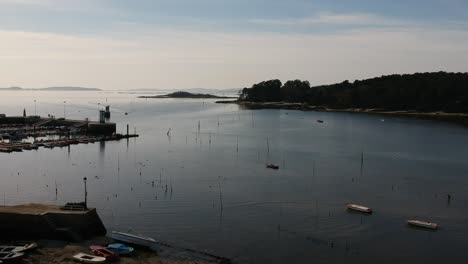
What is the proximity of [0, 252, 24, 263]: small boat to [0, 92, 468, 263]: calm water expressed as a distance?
944 centimetres

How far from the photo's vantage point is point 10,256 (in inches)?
1102

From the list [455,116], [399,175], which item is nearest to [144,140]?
[399,175]

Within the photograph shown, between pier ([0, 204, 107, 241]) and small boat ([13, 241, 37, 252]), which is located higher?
pier ([0, 204, 107, 241])

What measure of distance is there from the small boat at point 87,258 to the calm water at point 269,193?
6648mm

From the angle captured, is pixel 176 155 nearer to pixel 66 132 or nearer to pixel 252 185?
pixel 252 185

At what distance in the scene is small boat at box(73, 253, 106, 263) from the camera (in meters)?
28.7

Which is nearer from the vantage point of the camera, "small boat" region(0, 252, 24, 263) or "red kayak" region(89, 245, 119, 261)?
"small boat" region(0, 252, 24, 263)

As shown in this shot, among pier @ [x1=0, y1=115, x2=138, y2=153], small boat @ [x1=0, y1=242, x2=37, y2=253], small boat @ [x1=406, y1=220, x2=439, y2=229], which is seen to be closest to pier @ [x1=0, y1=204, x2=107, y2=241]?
small boat @ [x1=0, y1=242, x2=37, y2=253]

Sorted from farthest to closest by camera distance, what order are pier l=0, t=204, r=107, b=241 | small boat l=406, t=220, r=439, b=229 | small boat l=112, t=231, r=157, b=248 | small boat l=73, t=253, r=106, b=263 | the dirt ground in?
small boat l=406, t=220, r=439, b=229 < pier l=0, t=204, r=107, b=241 < small boat l=112, t=231, r=157, b=248 < the dirt ground < small boat l=73, t=253, r=106, b=263

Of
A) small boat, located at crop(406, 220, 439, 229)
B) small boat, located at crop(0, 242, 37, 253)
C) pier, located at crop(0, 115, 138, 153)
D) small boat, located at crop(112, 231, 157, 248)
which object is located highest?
pier, located at crop(0, 115, 138, 153)

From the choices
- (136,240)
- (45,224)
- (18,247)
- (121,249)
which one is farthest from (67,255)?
(136,240)

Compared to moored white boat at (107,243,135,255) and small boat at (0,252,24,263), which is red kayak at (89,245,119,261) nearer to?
moored white boat at (107,243,135,255)

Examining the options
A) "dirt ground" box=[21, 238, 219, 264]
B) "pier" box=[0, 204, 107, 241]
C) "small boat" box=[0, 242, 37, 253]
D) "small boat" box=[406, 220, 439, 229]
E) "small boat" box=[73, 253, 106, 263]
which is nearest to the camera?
"small boat" box=[73, 253, 106, 263]

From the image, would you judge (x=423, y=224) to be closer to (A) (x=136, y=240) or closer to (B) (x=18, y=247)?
(A) (x=136, y=240)
